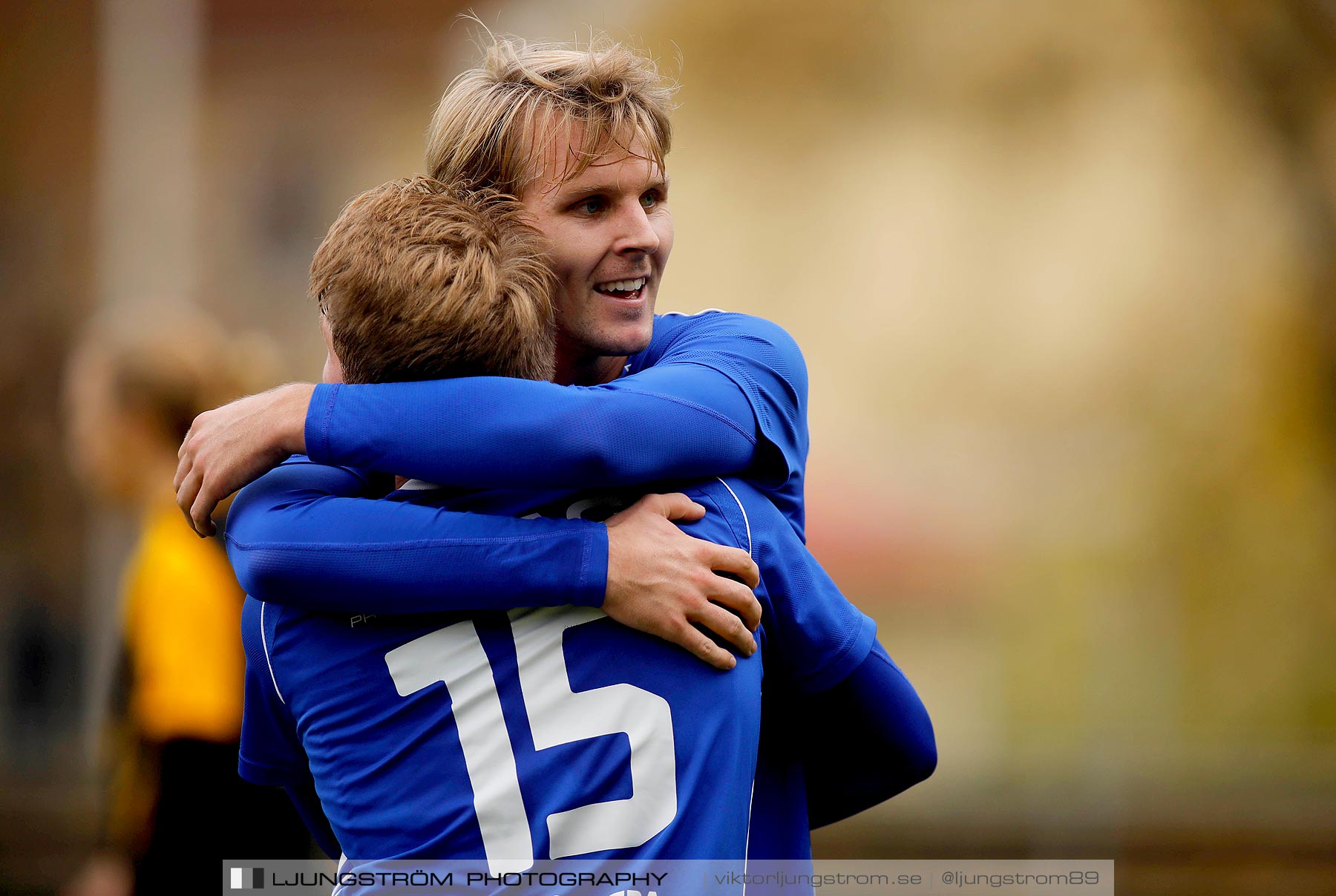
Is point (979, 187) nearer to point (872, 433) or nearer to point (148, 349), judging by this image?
point (872, 433)

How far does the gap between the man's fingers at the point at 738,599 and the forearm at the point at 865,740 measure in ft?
0.73

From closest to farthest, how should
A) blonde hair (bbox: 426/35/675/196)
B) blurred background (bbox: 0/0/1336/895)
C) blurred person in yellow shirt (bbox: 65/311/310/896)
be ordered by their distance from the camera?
blonde hair (bbox: 426/35/675/196), blurred person in yellow shirt (bbox: 65/311/310/896), blurred background (bbox: 0/0/1336/895)

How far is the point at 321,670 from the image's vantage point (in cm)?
132

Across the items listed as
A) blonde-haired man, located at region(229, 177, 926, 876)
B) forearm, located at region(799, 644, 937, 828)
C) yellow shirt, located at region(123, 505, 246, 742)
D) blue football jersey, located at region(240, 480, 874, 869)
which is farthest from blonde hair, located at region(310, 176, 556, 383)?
yellow shirt, located at region(123, 505, 246, 742)

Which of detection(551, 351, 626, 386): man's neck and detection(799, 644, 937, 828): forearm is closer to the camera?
detection(799, 644, 937, 828): forearm

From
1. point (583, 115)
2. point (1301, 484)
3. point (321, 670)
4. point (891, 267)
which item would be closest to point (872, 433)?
point (891, 267)

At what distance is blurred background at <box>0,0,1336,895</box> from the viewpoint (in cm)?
552

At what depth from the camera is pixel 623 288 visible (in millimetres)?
1700

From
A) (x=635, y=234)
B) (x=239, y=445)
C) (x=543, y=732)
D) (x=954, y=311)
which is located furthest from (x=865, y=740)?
(x=954, y=311)

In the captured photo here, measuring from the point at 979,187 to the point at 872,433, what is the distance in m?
1.29

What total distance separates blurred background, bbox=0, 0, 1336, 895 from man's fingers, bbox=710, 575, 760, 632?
4.15 m

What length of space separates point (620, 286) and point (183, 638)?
1.61 metres

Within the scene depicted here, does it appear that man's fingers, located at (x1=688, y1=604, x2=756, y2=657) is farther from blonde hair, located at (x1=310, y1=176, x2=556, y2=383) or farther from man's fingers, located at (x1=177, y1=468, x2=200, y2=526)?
man's fingers, located at (x1=177, y1=468, x2=200, y2=526)

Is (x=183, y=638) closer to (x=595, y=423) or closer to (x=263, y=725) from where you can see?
(x=263, y=725)
